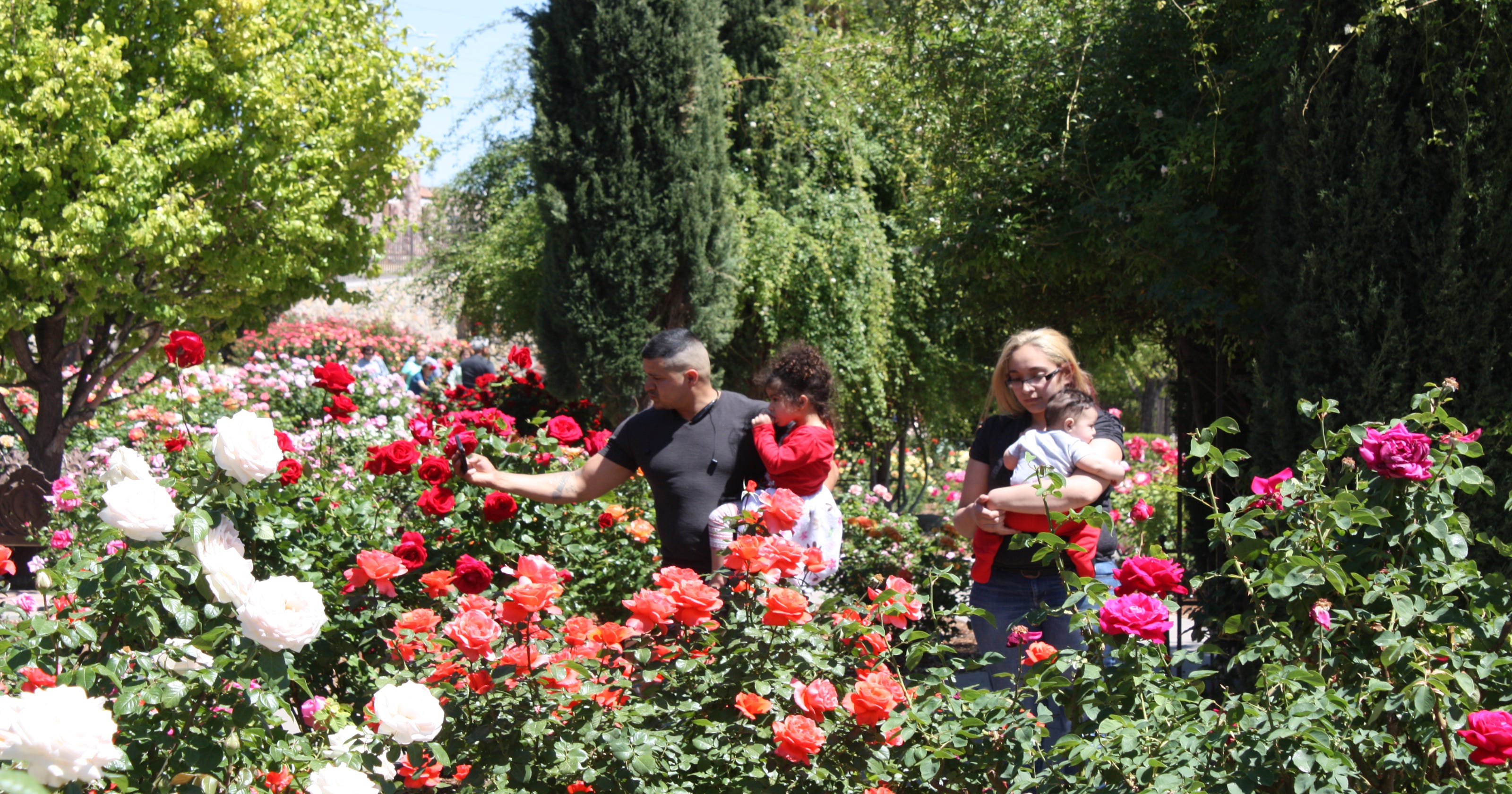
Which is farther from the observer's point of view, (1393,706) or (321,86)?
(321,86)

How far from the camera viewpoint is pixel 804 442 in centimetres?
310

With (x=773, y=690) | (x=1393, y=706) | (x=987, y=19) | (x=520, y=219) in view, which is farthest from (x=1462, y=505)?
(x=520, y=219)

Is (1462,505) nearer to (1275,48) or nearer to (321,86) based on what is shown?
(1275,48)

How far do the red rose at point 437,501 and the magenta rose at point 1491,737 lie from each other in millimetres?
2254

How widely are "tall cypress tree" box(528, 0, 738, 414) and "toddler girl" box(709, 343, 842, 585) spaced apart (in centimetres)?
312

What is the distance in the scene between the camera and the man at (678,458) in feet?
9.99

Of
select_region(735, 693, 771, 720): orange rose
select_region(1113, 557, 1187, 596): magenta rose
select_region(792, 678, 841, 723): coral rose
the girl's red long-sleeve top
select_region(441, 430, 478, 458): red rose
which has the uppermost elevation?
select_region(441, 430, 478, 458): red rose

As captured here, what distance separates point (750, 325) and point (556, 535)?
170 inches

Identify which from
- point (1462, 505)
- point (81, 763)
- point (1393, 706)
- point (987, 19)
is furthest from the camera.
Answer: point (987, 19)

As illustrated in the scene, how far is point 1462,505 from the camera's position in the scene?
122 inches

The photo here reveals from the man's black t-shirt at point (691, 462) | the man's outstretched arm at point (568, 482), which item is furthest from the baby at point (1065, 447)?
the man's outstretched arm at point (568, 482)

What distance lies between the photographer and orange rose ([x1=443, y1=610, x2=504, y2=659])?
175 cm

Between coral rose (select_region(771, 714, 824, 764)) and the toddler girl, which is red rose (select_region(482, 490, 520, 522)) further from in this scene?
coral rose (select_region(771, 714, 824, 764))

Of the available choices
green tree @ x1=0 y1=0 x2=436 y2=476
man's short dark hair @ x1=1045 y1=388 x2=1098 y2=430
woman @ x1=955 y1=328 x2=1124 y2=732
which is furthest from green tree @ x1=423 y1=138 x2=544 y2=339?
man's short dark hair @ x1=1045 y1=388 x2=1098 y2=430
